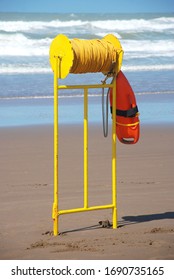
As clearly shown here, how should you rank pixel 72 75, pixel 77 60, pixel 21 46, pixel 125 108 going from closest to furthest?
pixel 77 60
pixel 125 108
pixel 72 75
pixel 21 46

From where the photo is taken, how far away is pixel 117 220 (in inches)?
298

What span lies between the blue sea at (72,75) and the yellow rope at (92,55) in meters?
7.89

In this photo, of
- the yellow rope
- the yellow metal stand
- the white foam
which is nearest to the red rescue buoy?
the yellow metal stand

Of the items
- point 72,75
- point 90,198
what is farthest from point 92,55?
point 72,75

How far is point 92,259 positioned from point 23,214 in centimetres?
173

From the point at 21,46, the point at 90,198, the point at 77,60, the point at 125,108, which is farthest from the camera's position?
the point at 21,46

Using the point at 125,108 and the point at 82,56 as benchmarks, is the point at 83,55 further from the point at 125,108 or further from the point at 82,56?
the point at 125,108

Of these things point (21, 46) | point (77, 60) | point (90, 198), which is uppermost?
point (77, 60)

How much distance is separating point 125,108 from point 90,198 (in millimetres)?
1525

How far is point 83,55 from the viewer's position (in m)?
6.81

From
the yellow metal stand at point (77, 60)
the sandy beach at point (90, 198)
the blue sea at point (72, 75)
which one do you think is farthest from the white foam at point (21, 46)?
the yellow metal stand at point (77, 60)

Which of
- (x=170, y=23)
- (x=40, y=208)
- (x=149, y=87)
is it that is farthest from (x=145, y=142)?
(x=170, y=23)

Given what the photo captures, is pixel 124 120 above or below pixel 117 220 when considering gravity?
above
